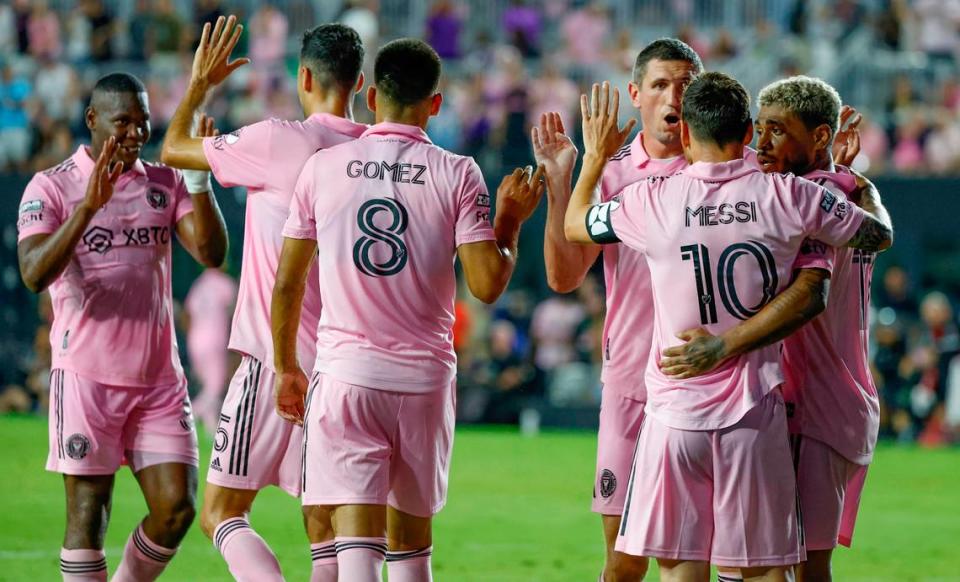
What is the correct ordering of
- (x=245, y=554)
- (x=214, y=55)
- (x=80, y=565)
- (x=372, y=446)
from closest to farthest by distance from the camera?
(x=372, y=446)
(x=245, y=554)
(x=214, y=55)
(x=80, y=565)

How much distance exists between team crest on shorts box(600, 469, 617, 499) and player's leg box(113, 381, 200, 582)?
6.63 feet

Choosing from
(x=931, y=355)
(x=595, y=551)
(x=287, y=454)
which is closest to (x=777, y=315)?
(x=287, y=454)

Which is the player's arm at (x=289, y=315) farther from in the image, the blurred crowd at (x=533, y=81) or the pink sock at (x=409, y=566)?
the blurred crowd at (x=533, y=81)

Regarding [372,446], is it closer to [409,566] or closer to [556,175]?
[409,566]

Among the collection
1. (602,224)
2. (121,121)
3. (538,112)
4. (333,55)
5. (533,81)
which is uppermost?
(533,81)

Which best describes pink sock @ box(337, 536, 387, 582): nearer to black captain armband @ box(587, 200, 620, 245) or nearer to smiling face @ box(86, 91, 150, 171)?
black captain armband @ box(587, 200, 620, 245)

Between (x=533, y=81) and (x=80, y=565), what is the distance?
15.6 m

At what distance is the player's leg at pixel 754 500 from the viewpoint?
576 centimetres

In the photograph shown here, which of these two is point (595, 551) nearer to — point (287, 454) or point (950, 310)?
point (287, 454)

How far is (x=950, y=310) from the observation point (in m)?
19.3

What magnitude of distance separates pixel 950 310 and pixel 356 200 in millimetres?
14851

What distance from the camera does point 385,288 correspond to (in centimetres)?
607

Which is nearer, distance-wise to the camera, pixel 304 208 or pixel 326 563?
pixel 304 208

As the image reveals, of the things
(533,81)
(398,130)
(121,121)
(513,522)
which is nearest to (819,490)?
(398,130)
